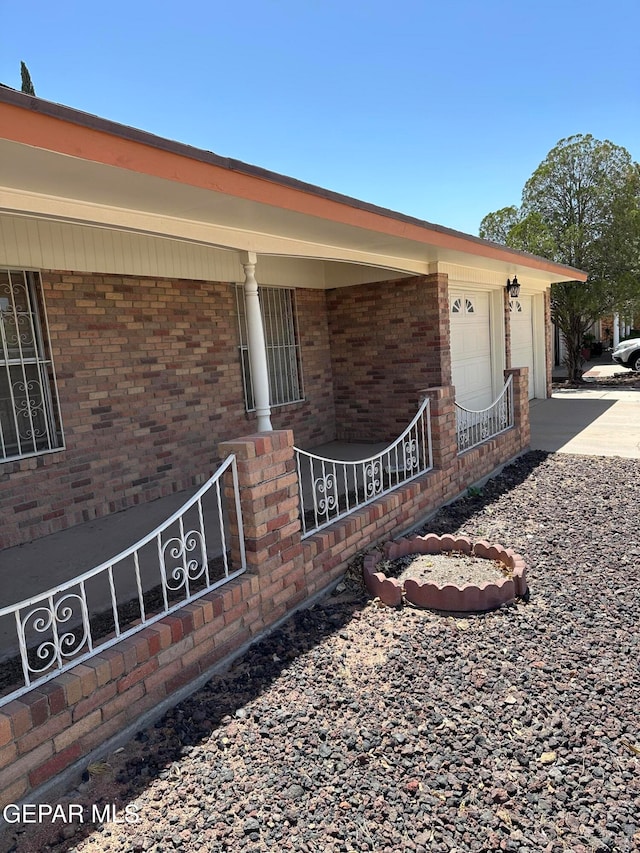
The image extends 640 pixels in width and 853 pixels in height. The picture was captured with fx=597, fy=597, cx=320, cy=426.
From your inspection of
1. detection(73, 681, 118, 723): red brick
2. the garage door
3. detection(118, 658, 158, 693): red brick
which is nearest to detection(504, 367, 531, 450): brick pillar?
the garage door

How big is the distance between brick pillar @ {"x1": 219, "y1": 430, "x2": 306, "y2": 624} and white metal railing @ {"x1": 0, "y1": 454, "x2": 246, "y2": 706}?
0.19 ft

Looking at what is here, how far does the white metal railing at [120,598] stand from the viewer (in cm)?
269

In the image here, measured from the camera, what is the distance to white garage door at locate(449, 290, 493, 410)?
928 cm

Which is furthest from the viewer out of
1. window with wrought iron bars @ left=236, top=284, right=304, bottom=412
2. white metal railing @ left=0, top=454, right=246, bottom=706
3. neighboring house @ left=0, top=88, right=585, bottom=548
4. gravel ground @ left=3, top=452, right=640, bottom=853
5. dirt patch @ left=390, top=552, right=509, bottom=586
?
window with wrought iron bars @ left=236, top=284, right=304, bottom=412

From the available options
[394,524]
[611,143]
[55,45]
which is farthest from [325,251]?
[611,143]

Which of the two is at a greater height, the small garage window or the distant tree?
the distant tree

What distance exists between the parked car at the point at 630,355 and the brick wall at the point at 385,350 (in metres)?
13.8

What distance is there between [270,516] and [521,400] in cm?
559

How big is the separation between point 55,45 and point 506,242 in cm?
1159

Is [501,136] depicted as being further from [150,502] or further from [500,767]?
[500,767]

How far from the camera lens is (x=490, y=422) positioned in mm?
7629

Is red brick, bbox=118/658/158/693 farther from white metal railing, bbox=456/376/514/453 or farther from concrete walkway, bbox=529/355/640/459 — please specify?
concrete walkway, bbox=529/355/640/459

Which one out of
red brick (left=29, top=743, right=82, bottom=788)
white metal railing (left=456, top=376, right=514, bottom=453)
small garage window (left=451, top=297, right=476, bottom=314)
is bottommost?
red brick (left=29, top=743, right=82, bottom=788)

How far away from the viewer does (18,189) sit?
3240mm
